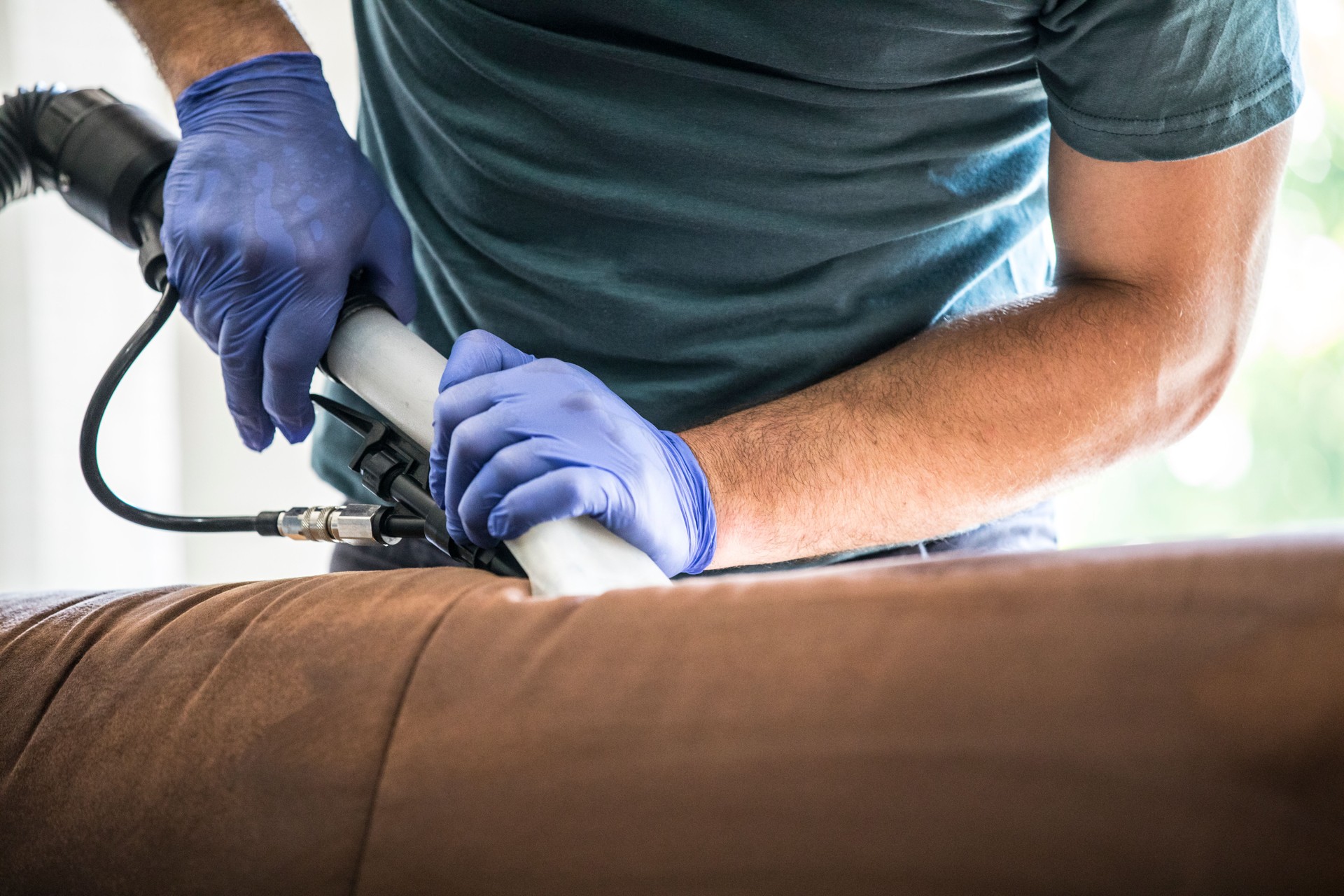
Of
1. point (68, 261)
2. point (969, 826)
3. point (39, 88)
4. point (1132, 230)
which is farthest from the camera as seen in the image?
point (68, 261)

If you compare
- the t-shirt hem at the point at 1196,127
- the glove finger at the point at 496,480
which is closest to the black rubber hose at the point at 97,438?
the glove finger at the point at 496,480

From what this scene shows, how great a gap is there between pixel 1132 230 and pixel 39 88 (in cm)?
106

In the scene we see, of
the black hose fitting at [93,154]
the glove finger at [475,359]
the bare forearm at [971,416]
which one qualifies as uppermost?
the black hose fitting at [93,154]

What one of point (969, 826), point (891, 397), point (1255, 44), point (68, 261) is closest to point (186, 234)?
point (891, 397)

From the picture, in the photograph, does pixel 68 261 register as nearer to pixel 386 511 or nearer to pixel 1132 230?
pixel 386 511

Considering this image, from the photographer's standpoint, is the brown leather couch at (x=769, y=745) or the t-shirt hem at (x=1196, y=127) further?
the t-shirt hem at (x=1196, y=127)

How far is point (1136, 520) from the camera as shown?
2.98 m

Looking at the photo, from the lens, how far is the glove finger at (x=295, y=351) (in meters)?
0.80

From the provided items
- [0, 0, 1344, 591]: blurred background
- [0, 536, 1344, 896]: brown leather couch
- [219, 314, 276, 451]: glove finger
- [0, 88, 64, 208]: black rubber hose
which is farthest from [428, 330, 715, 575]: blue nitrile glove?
[0, 0, 1344, 591]: blurred background

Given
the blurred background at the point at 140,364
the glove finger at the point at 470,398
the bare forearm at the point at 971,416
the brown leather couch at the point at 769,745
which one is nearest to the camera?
the brown leather couch at the point at 769,745

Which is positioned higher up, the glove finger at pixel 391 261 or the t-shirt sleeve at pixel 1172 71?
the t-shirt sleeve at pixel 1172 71

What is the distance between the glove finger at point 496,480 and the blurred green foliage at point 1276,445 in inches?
93.5

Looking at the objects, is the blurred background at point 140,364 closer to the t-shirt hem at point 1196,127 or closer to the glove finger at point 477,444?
the t-shirt hem at point 1196,127

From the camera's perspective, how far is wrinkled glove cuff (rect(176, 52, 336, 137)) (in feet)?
2.91
